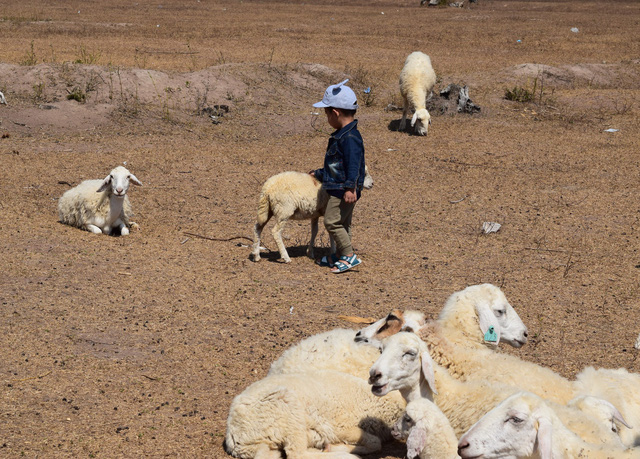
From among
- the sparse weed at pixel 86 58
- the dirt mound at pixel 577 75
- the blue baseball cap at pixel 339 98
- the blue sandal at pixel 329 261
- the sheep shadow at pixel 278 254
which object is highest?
the blue baseball cap at pixel 339 98

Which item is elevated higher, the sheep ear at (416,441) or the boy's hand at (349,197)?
the boy's hand at (349,197)

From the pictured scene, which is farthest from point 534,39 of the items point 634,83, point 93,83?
point 93,83

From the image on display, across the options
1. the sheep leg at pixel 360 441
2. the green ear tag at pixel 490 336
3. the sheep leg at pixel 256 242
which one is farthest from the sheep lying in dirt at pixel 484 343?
the sheep leg at pixel 256 242

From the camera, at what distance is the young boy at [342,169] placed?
8.02m

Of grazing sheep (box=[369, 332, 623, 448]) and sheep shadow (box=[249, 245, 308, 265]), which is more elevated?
grazing sheep (box=[369, 332, 623, 448])

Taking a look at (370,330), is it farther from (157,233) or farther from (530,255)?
(157,233)

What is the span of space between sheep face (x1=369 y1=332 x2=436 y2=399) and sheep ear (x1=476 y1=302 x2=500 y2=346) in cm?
110

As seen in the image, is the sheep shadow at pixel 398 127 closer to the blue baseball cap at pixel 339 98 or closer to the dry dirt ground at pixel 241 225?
the dry dirt ground at pixel 241 225

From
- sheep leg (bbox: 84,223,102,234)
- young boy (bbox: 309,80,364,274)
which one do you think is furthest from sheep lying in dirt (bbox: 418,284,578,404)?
sheep leg (bbox: 84,223,102,234)

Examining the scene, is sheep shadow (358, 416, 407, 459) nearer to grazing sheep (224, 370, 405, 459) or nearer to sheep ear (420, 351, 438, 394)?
grazing sheep (224, 370, 405, 459)

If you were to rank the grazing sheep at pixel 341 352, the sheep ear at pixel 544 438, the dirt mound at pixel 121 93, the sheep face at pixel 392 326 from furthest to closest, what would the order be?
1. the dirt mound at pixel 121 93
2. the sheep face at pixel 392 326
3. the grazing sheep at pixel 341 352
4. the sheep ear at pixel 544 438

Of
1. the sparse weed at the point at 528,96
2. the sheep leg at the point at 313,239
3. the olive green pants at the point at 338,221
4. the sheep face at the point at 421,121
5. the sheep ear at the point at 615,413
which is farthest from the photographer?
the sparse weed at the point at 528,96

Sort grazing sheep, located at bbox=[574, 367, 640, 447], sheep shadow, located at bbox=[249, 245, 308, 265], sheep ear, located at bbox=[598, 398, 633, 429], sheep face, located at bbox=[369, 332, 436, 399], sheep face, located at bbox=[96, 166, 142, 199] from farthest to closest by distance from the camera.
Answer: sheep face, located at bbox=[96, 166, 142, 199]
sheep shadow, located at bbox=[249, 245, 308, 265]
grazing sheep, located at bbox=[574, 367, 640, 447]
sheep ear, located at bbox=[598, 398, 633, 429]
sheep face, located at bbox=[369, 332, 436, 399]

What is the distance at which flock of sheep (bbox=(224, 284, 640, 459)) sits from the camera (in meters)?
3.80
